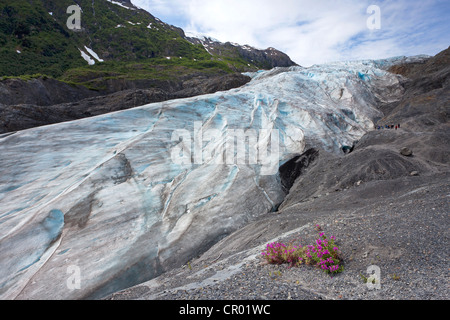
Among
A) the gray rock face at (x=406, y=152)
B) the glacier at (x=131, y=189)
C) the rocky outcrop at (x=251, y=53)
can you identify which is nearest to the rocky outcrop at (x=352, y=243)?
the gray rock face at (x=406, y=152)

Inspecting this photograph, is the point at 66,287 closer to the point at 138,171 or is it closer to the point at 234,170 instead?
the point at 138,171

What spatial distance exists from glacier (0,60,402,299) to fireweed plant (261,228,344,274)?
17.2ft

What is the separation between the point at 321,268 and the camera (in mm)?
5879

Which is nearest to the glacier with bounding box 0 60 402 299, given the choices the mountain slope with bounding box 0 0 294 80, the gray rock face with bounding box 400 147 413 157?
the gray rock face with bounding box 400 147 413 157

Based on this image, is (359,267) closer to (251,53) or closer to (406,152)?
(406,152)

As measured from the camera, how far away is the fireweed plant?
19.0 ft

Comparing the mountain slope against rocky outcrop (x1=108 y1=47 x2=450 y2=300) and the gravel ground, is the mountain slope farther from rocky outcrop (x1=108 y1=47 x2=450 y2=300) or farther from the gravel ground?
the gravel ground

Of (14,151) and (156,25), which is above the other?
(156,25)

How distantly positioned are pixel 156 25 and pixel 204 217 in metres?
123

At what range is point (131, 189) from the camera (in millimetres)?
12617
